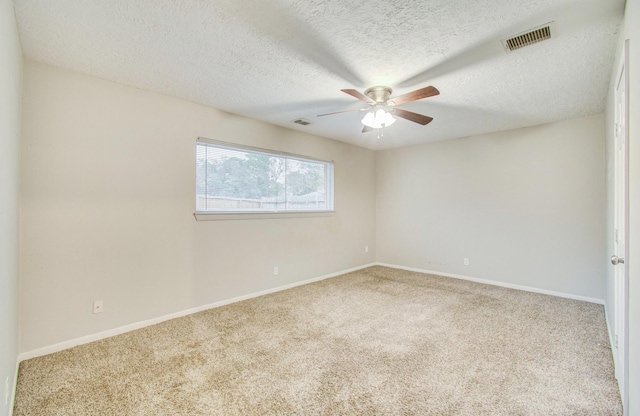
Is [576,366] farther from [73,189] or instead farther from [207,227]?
[73,189]

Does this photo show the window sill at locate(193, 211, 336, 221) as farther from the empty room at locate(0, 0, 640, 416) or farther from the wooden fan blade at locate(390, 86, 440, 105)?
the wooden fan blade at locate(390, 86, 440, 105)

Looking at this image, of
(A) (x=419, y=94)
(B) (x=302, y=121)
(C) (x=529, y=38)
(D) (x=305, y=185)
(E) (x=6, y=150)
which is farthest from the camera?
(D) (x=305, y=185)

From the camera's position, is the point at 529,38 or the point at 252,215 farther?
the point at 252,215

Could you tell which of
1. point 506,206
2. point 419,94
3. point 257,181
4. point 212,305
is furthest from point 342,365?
point 506,206

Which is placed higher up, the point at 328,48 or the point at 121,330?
the point at 328,48

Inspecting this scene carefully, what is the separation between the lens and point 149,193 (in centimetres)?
305

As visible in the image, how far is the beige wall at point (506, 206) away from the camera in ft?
12.7

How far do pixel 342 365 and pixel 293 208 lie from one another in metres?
2.67

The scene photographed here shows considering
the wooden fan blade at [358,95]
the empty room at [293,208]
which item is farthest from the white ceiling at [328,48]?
the wooden fan blade at [358,95]

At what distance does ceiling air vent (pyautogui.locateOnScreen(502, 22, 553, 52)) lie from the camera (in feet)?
6.47

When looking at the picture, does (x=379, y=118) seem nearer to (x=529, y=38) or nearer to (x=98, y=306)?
(x=529, y=38)

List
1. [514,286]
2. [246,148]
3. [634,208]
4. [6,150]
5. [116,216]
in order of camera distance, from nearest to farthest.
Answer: [634,208] → [6,150] → [116,216] → [246,148] → [514,286]

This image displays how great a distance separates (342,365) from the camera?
7.50 ft

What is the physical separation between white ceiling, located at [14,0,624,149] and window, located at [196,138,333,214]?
0.69 metres
